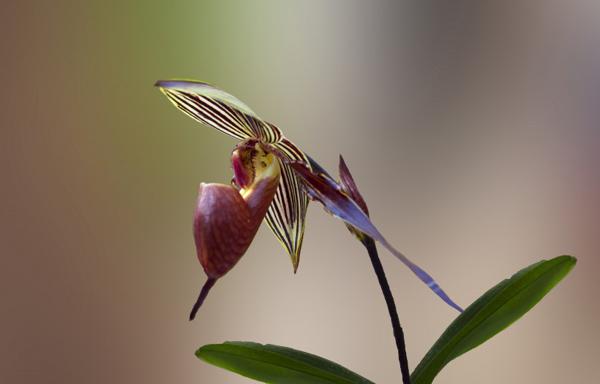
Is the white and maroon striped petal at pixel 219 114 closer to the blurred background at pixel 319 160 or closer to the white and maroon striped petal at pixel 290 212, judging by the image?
the white and maroon striped petal at pixel 290 212

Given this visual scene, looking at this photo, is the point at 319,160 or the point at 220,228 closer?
the point at 220,228

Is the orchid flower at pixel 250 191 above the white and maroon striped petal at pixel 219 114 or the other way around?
the other way around

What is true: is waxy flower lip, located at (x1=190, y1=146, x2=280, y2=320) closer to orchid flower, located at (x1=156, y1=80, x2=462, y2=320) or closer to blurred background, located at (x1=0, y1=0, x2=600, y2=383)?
orchid flower, located at (x1=156, y1=80, x2=462, y2=320)

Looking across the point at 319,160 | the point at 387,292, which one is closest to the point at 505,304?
the point at 387,292

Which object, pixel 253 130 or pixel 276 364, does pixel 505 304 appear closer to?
pixel 276 364

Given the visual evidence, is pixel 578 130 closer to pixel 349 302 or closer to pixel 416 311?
pixel 416 311

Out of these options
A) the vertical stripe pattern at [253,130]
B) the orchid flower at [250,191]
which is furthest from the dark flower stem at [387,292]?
the vertical stripe pattern at [253,130]

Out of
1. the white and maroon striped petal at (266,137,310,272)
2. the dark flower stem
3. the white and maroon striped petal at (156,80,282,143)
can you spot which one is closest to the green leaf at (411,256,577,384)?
the dark flower stem
